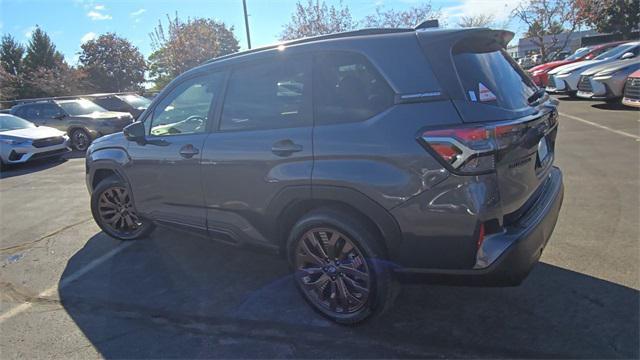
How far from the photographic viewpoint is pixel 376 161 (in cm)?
243

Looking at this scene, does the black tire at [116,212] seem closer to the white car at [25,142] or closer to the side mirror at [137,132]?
the side mirror at [137,132]

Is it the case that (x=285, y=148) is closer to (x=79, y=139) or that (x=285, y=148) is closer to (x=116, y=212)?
(x=116, y=212)

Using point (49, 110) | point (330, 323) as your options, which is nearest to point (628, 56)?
point (330, 323)

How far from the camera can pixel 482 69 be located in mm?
2510

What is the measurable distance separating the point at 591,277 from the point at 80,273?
14.5ft

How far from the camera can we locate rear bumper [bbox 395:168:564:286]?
7.53 ft

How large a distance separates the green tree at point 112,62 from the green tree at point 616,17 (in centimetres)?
4283

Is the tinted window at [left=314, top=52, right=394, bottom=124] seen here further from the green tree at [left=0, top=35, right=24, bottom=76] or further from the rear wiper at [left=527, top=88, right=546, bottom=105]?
the green tree at [left=0, top=35, right=24, bottom=76]

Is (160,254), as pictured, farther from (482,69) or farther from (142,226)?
(482,69)

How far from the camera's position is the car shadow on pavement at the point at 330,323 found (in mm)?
2543

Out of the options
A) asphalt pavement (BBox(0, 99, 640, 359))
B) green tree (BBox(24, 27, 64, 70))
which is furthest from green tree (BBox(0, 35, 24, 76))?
asphalt pavement (BBox(0, 99, 640, 359))

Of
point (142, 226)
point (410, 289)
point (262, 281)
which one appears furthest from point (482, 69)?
point (142, 226)

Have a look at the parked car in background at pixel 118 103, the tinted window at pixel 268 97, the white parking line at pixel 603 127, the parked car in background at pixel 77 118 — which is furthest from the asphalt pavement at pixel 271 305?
the parked car in background at pixel 118 103

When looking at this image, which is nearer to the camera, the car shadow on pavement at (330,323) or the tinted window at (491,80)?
the tinted window at (491,80)
